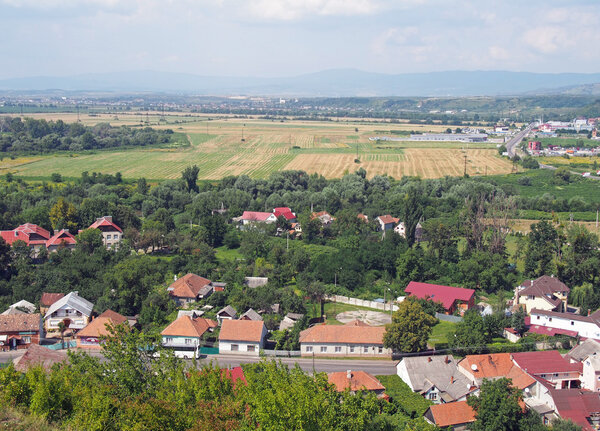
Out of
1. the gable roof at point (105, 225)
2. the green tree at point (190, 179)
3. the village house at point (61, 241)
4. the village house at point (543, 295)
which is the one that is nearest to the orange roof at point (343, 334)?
the village house at point (543, 295)

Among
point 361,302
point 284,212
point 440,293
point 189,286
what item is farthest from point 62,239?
point 440,293

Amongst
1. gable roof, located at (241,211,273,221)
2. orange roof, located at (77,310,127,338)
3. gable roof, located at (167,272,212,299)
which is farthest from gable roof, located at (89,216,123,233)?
orange roof, located at (77,310,127,338)

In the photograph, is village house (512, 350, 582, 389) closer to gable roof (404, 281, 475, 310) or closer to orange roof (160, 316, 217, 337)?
gable roof (404, 281, 475, 310)

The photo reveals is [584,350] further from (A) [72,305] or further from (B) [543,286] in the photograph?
(A) [72,305]

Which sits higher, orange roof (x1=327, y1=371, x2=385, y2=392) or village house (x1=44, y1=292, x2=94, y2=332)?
orange roof (x1=327, y1=371, x2=385, y2=392)

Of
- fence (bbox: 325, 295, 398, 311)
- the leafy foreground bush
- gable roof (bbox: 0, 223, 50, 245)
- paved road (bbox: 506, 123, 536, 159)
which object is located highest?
the leafy foreground bush
